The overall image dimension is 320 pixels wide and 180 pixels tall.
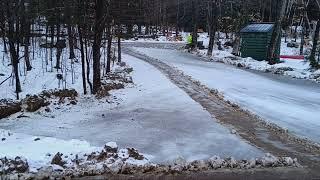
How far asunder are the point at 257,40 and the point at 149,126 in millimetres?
21781

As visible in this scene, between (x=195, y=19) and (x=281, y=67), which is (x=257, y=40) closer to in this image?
(x=281, y=67)

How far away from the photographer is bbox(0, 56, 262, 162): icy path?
30.3 feet

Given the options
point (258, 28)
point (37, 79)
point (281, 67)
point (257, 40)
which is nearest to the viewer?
point (37, 79)

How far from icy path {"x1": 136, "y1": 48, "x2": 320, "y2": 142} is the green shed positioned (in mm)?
7172

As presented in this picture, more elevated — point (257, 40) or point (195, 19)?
point (195, 19)

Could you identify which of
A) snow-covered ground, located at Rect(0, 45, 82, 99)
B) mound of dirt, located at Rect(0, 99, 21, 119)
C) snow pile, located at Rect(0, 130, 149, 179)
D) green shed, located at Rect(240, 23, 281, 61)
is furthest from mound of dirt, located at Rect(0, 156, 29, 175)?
green shed, located at Rect(240, 23, 281, 61)

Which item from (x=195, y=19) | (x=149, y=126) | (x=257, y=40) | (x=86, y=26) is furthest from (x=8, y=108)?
(x=195, y=19)

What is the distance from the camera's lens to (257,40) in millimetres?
31812

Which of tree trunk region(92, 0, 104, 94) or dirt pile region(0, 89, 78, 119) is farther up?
tree trunk region(92, 0, 104, 94)

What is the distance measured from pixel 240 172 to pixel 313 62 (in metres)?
18.9

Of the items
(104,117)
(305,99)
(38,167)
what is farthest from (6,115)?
(305,99)

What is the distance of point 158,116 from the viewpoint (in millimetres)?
12836

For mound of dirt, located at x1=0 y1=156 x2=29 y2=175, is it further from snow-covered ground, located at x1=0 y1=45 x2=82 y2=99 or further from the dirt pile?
snow-covered ground, located at x1=0 y1=45 x2=82 y2=99

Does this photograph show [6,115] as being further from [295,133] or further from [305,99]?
[305,99]
